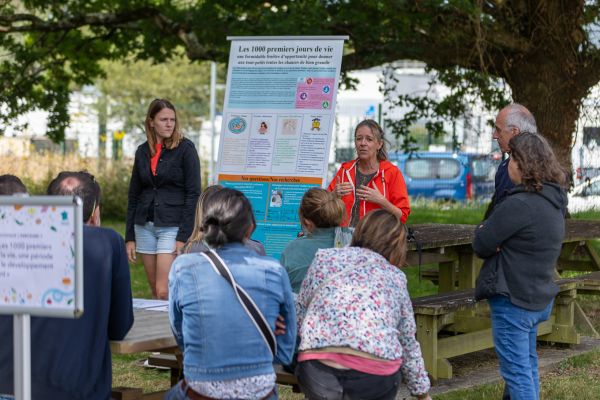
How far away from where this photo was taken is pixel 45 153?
2453 cm

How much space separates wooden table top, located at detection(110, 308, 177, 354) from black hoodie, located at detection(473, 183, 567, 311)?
178 cm

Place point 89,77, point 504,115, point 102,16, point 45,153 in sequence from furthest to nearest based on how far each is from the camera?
point 45,153
point 89,77
point 102,16
point 504,115

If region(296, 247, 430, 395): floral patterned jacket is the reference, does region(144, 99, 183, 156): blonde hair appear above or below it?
above

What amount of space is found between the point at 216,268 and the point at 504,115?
268 centimetres

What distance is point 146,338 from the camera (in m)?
4.21

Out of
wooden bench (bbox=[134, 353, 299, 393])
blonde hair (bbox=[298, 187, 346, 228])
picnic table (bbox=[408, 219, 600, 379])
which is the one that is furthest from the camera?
picnic table (bbox=[408, 219, 600, 379])

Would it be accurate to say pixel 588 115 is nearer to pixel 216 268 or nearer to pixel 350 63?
pixel 350 63

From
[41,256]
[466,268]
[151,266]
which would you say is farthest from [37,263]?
[466,268]

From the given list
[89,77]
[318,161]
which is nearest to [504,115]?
[318,161]

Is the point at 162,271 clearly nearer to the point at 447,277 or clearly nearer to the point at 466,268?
the point at 466,268

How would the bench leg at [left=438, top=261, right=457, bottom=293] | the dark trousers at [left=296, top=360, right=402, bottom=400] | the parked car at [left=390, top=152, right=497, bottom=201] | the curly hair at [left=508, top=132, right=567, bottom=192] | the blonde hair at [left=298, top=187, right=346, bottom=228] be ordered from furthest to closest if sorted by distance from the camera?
the parked car at [left=390, top=152, right=497, bottom=201] < the bench leg at [left=438, top=261, right=457, bottom=293] < the blonde hair at [left=298, top=187, right=346, bottom=228] < the curly hair at [left=508, top=132, right=567, bottom=192] < the dark trousers at [left=296, top=360, right=402, bottom=400]

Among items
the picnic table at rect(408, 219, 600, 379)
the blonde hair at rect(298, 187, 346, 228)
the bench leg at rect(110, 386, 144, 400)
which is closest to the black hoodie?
the blonde hair at rect(298, 187, 346, 228)

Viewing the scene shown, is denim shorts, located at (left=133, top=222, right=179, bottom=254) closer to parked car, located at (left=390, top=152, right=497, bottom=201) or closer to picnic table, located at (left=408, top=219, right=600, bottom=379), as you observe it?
picnic table, located at (left=408, top=219, right=600, bottom=379)

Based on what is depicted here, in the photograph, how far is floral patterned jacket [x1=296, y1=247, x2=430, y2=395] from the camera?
4.10 m
